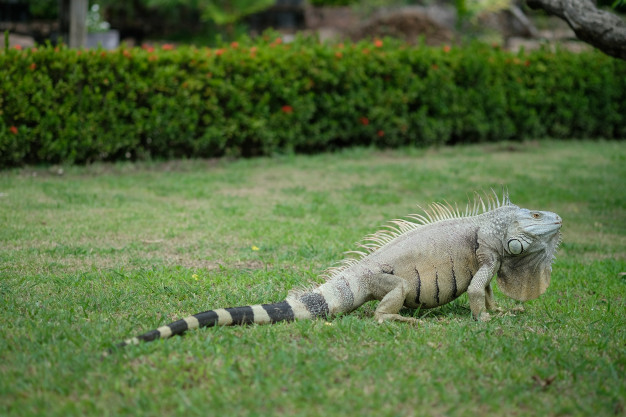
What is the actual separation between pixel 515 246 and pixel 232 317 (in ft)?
6.42

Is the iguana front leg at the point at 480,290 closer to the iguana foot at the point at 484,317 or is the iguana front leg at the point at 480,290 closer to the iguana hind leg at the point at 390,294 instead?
the iguana foot at the point at 484,317

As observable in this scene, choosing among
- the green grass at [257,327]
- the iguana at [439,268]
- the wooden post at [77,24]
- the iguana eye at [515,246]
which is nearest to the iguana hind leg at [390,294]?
the iguana at [439,268]

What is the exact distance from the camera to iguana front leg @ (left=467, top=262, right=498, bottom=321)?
15.3ft

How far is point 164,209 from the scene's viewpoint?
8.09 meters

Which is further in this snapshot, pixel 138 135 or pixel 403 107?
pixel 403 107

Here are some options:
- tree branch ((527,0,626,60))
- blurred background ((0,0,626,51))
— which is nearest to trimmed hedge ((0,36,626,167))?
tree branch ((527,0,626,60))

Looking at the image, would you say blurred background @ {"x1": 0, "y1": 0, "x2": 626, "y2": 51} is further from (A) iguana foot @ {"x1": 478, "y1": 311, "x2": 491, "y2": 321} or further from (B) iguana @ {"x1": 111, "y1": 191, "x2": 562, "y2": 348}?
(A) iguana foot @ {"x1": 478, "y1": 311, "x2": 491, "y2": 321}

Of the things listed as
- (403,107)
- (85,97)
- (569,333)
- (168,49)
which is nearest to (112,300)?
(569,333)

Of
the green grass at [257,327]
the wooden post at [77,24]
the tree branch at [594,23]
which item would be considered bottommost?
the green grass at [257,327]

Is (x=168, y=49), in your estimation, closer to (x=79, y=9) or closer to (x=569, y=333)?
(x=79, y=9)

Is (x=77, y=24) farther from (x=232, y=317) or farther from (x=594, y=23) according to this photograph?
(x=232, y=317)

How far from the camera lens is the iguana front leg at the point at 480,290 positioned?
465 centimetres

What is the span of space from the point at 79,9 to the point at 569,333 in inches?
432

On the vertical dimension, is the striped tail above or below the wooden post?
below
